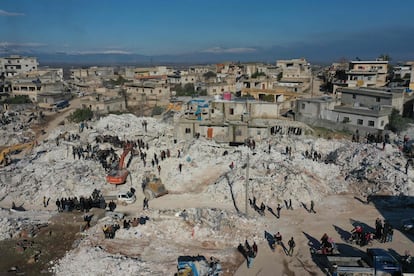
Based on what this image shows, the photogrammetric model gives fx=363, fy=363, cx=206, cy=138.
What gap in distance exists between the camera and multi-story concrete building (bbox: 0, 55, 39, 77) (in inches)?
4134

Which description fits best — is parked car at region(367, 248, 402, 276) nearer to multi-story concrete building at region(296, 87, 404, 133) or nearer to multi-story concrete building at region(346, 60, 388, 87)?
multi-story concrete building at region(296, 87, 404, 133)

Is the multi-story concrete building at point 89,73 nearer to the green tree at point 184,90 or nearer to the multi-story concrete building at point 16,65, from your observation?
the multi-story concrete building at point 16,65

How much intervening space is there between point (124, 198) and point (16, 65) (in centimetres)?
9900

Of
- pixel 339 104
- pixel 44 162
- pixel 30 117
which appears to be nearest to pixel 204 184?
pixel 44 162

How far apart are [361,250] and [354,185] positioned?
952 centimetres

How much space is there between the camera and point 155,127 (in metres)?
46.2

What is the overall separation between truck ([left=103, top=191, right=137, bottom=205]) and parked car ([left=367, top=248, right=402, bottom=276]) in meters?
16.8

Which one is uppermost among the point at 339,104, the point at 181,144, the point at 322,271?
the point at 339,104

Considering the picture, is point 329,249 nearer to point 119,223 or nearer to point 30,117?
point 119,223

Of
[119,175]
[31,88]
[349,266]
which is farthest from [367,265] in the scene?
[31,88]

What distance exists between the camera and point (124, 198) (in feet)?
90.6

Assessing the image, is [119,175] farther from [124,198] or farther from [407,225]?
[407,225]

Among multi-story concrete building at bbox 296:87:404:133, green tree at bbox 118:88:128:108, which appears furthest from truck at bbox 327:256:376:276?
green tree at bbox 118:88:128:108

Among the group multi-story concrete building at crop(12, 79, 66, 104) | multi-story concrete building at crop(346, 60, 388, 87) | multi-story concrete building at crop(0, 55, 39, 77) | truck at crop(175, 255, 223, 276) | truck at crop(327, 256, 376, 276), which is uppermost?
multi-story concrete building at crop(0, 55, 39, 77)
